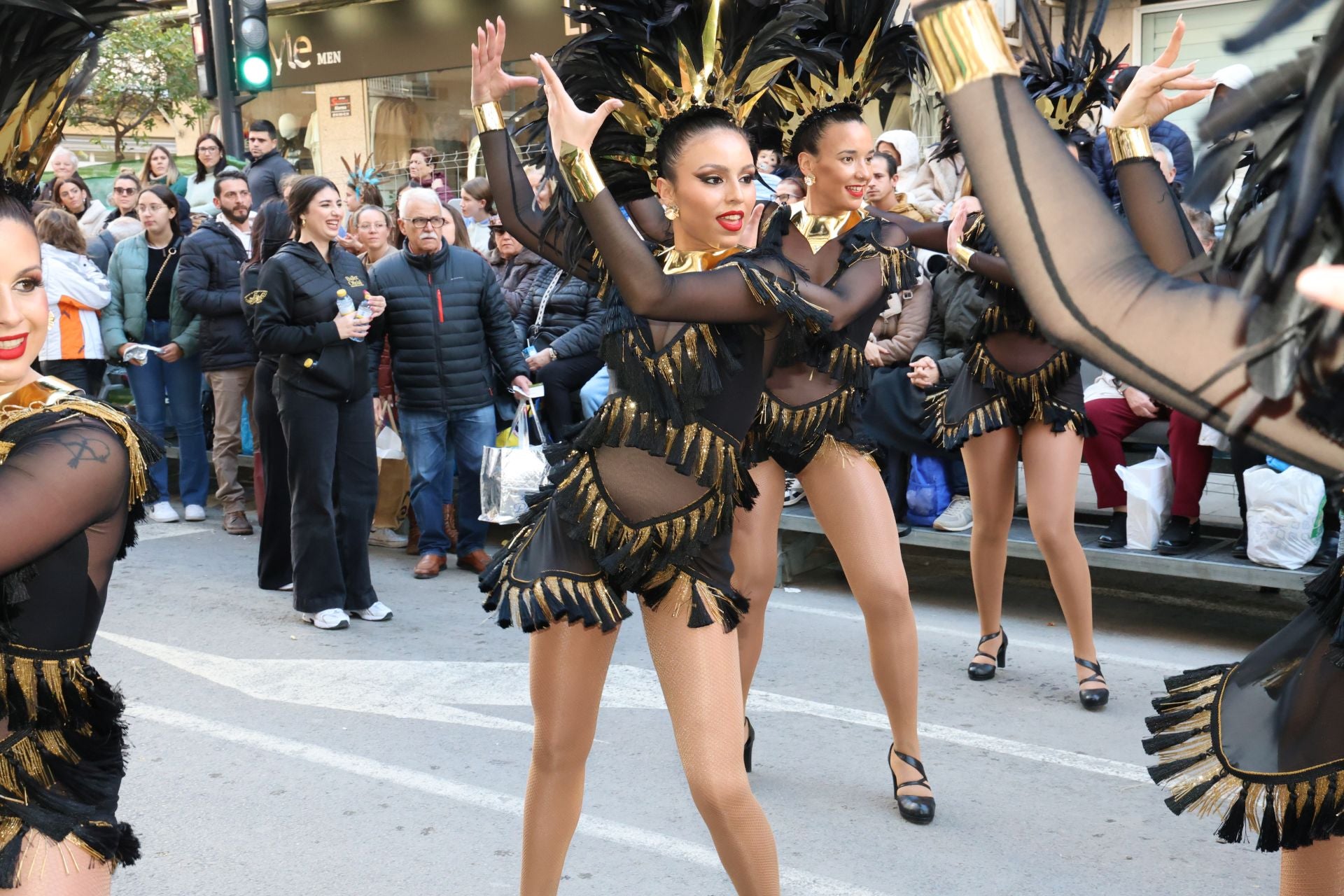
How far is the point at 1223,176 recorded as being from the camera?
4.91 feet

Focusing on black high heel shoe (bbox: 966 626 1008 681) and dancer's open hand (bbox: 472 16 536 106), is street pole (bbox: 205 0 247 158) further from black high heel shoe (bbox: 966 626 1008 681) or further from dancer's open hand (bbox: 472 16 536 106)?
dancer's open hand (bbox: 472 16 536 106)

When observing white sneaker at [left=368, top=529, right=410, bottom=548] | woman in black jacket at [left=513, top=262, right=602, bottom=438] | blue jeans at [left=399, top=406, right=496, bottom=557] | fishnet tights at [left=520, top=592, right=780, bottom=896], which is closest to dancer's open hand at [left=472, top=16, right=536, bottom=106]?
fishnet tights at [left=520, top=592, right=780, bottom=896]

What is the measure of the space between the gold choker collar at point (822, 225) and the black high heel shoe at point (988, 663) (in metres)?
2.11

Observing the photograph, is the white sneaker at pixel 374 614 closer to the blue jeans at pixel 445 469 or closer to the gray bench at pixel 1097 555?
the blue jeans at pixel 445 469

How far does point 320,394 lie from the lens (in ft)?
21.7

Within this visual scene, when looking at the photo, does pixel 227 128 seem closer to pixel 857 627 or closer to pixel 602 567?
pixel 857 627

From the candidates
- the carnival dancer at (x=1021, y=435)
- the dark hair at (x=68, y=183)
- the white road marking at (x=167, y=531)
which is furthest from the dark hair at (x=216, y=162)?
the carnival dancer at (x=1021, y=435)

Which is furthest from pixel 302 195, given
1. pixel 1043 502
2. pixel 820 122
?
pixel 1043 502

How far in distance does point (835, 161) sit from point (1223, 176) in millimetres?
2660

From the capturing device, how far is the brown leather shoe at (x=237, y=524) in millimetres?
8711

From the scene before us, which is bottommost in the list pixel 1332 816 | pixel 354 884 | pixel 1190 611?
pixel 1190 611

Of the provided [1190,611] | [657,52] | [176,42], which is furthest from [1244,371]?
[176,42]

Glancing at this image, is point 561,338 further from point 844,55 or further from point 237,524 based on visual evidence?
point 844,55

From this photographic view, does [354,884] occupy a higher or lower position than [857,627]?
higher
